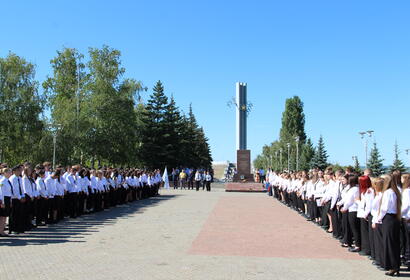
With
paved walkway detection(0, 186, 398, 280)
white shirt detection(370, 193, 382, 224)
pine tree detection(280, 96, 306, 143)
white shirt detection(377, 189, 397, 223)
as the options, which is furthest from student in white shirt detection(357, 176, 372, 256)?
pine tree detection(280, 96, 306, 143)

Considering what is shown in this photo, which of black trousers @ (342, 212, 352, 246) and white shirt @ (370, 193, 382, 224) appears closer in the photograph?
white shirt @ (370, 193, 382, 224)

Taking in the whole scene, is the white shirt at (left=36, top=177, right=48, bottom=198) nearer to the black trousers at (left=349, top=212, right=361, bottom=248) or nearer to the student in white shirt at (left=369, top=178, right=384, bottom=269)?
the black trousers at (left=349, top=212, right=361, bottom=248)

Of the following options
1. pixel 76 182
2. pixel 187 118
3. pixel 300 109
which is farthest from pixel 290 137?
pixel 76 182

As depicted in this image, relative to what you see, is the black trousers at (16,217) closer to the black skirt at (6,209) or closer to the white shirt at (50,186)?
the black skirt at (6,209)

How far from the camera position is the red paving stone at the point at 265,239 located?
9.55 metres

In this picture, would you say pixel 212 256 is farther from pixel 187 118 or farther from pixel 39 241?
pixel 187 118

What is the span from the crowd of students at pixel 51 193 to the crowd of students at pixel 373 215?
8.26 meters

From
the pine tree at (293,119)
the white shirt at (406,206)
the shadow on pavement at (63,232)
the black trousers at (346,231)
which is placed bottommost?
the shadow on pavement at (63,232)

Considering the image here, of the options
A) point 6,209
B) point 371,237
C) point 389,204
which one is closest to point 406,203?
point 389,204

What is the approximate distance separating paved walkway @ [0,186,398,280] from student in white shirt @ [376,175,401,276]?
334 mm

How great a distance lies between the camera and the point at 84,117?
4275cm

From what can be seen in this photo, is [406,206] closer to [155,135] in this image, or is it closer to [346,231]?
[346,231]

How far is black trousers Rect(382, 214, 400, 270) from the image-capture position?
305 inches

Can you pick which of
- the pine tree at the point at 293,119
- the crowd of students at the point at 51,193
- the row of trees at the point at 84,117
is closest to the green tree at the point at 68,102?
the row of trees at the point at 84,117
